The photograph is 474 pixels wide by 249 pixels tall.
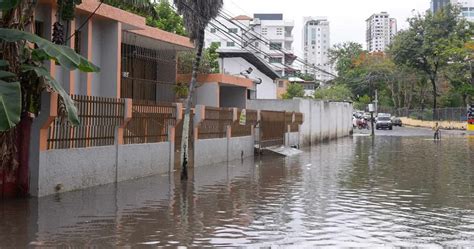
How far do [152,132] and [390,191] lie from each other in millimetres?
7027

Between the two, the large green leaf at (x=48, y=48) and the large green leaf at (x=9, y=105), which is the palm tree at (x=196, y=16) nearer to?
the large green leaf at (x=48, y=48)

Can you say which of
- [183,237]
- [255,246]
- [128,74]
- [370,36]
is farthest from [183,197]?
[370,36]

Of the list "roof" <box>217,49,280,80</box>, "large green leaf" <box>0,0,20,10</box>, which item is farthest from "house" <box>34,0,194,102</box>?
"roof" <box>217,49,280,80</box>

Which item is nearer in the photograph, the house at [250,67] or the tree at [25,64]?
the tree at [25,64]

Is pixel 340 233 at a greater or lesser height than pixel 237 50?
lesser

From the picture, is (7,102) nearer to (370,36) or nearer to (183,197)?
(183,197)

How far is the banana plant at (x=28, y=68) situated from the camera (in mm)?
8277

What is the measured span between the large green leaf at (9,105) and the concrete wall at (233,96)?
24.5m

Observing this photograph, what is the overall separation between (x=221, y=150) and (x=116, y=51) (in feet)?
18.3

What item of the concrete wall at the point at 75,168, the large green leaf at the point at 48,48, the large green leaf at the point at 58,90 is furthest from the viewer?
the concrete wall at the point at 75,168

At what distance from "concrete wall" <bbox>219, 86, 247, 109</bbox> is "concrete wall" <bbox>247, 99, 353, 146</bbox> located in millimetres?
1961

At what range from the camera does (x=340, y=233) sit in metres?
8.43

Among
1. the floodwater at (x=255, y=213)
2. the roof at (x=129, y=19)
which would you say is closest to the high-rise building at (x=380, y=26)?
the roof at (x=129, y=19)

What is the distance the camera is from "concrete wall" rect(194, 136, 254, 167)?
19.5 meters
